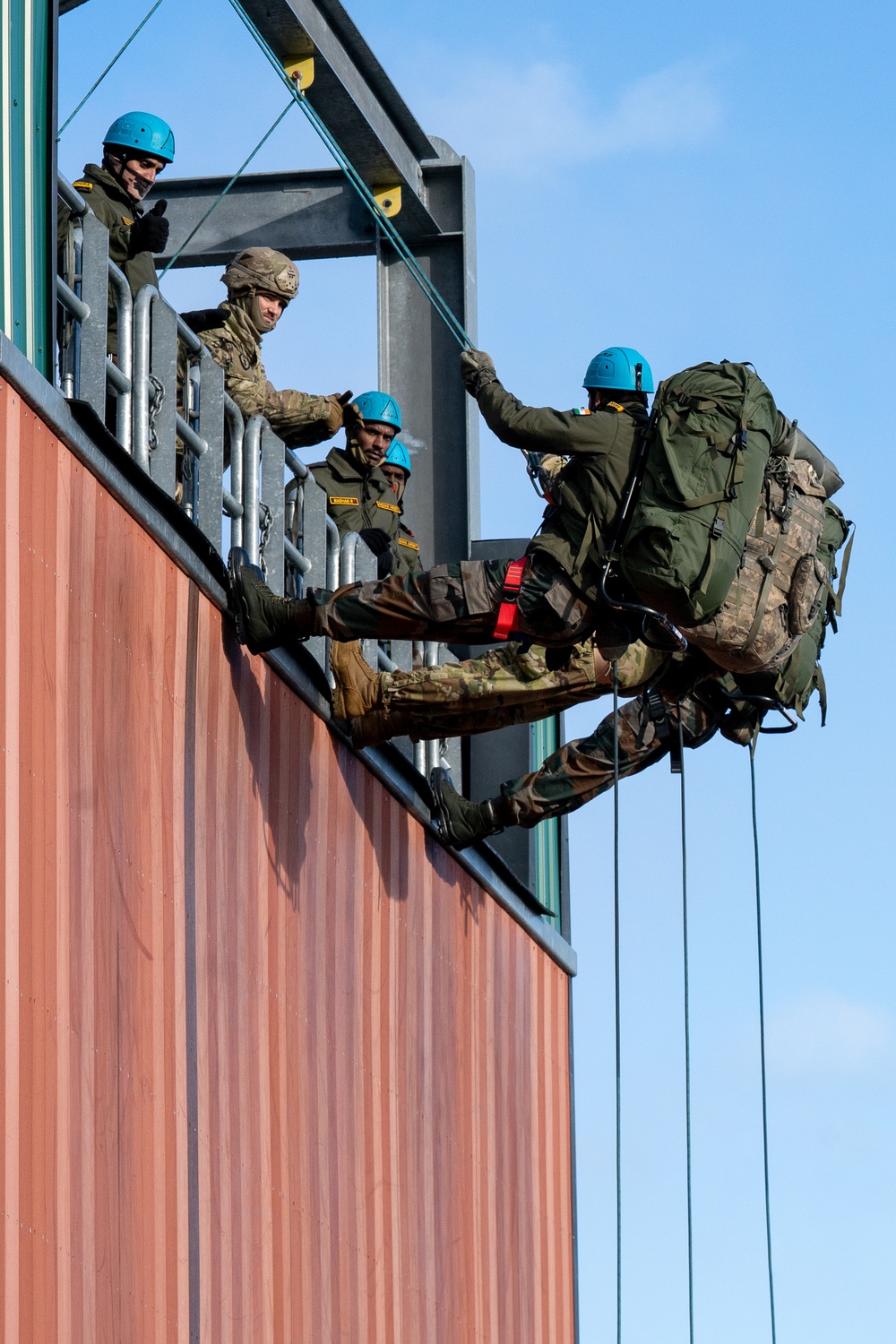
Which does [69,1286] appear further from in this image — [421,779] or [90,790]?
[421,779]

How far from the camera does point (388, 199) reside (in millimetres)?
17625

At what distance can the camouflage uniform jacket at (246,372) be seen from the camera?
12.2 metres

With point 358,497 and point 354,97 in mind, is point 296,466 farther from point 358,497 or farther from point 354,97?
point 354,97

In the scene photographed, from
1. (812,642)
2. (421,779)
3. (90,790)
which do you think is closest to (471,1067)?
(421,779)

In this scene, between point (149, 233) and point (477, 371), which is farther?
point (477, 371)

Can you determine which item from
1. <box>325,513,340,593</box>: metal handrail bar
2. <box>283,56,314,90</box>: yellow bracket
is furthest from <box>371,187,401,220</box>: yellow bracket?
<box>325,513,340,593</box>: metal handrail bar

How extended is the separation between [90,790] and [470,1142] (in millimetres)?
6149

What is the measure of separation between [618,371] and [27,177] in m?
4.85

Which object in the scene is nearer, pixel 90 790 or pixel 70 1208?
pixel 70 1208

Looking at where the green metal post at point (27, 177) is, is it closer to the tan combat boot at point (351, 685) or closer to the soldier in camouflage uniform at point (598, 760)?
the tan combat boot at point (351, 685)

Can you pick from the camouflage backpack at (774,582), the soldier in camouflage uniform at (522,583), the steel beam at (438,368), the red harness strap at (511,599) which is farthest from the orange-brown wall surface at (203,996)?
the steel beam at (438,368)

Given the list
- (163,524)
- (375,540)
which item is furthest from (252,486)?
(375,540)

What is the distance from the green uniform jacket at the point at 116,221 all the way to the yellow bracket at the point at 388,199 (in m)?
6.48

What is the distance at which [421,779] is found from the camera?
540 inches
